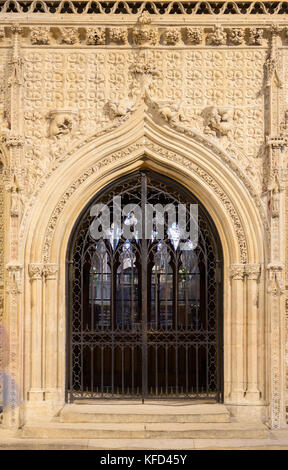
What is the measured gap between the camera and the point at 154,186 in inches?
339

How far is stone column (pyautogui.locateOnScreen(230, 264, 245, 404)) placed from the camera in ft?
25.4

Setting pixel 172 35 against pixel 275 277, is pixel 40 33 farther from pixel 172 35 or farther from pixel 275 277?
pixel 275 277

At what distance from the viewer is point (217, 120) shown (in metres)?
7.76

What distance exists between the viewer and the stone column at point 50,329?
25.4 feet

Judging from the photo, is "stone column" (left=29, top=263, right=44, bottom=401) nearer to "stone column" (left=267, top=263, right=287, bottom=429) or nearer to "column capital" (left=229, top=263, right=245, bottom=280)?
"column capital" (left=229, top=263, right=245, bottom=280)

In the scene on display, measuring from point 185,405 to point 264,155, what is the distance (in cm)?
357

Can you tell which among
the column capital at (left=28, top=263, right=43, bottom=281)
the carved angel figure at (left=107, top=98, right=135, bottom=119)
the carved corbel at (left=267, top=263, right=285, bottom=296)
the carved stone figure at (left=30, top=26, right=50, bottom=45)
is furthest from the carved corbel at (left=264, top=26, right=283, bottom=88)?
the column capital at (left=28, top=263, right=43, bottom=281)

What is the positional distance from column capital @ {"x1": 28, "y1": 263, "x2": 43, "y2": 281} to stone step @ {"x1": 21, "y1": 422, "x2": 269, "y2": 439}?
6.28ft

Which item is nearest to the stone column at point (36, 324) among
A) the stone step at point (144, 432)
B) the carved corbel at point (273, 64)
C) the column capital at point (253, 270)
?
the stone step at point (144, 432)

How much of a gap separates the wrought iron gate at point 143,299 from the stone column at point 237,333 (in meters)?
0.31

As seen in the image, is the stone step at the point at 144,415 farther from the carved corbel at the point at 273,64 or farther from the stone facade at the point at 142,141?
the carved corbel at the point at 273,64

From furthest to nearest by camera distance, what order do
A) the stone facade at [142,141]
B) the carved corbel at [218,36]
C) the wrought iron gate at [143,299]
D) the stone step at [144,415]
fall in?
the wrought iron gate at [143,299] → the carved corbel at [218,36] → the stone facade at [142,141] → the stone step at [144,415]

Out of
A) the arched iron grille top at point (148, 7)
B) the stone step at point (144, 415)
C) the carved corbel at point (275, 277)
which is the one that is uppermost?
the arched iron grille top at point (148, 7)

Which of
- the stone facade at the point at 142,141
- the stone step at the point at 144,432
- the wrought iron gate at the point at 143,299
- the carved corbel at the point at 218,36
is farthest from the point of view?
the wrought iron gate at the point at 143,299
